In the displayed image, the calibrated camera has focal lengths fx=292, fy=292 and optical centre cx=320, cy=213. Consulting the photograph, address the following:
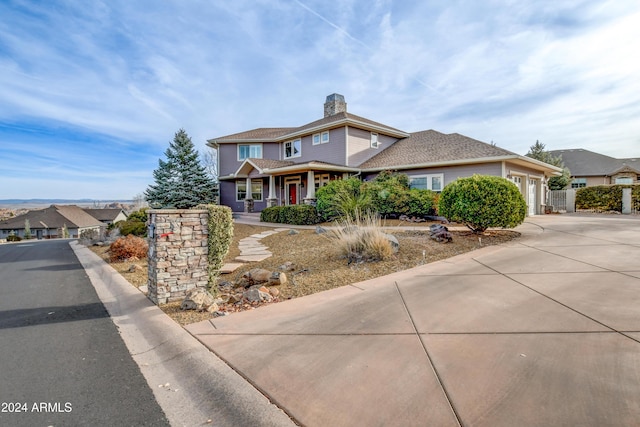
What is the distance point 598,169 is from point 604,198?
614 inches

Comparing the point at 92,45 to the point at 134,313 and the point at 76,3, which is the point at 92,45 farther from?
the point at 134,313

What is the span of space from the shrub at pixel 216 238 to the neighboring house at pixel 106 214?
60945 millimetres

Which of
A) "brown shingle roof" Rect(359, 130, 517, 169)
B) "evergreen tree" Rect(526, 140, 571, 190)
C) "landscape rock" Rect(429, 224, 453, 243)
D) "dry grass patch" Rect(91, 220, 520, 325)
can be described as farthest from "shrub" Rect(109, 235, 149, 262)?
"evergreen tree" Rect(526, 140, 571, 190)

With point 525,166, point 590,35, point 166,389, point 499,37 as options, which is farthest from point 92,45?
point 525,166

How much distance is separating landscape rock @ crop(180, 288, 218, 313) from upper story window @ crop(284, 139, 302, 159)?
17110 millimetres

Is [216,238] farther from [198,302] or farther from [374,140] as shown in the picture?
[374,140]

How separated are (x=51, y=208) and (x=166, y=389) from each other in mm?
→ 58758

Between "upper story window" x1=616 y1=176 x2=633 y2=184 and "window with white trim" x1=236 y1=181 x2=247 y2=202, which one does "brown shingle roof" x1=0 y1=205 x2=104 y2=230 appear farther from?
"upper story window" x1=616 y1=176 x2=633 y2=184

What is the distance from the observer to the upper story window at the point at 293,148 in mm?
20630

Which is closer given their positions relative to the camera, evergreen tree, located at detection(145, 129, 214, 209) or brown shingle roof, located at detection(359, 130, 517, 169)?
brown shingle roof, located at detection(359, 130, 517, 169)

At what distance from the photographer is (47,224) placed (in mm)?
41750

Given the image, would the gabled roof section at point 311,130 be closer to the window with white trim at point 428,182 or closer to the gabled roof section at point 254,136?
the gabled roof section at point 254,136

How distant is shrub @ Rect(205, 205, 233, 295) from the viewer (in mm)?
4742

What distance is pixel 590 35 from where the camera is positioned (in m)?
8.23
